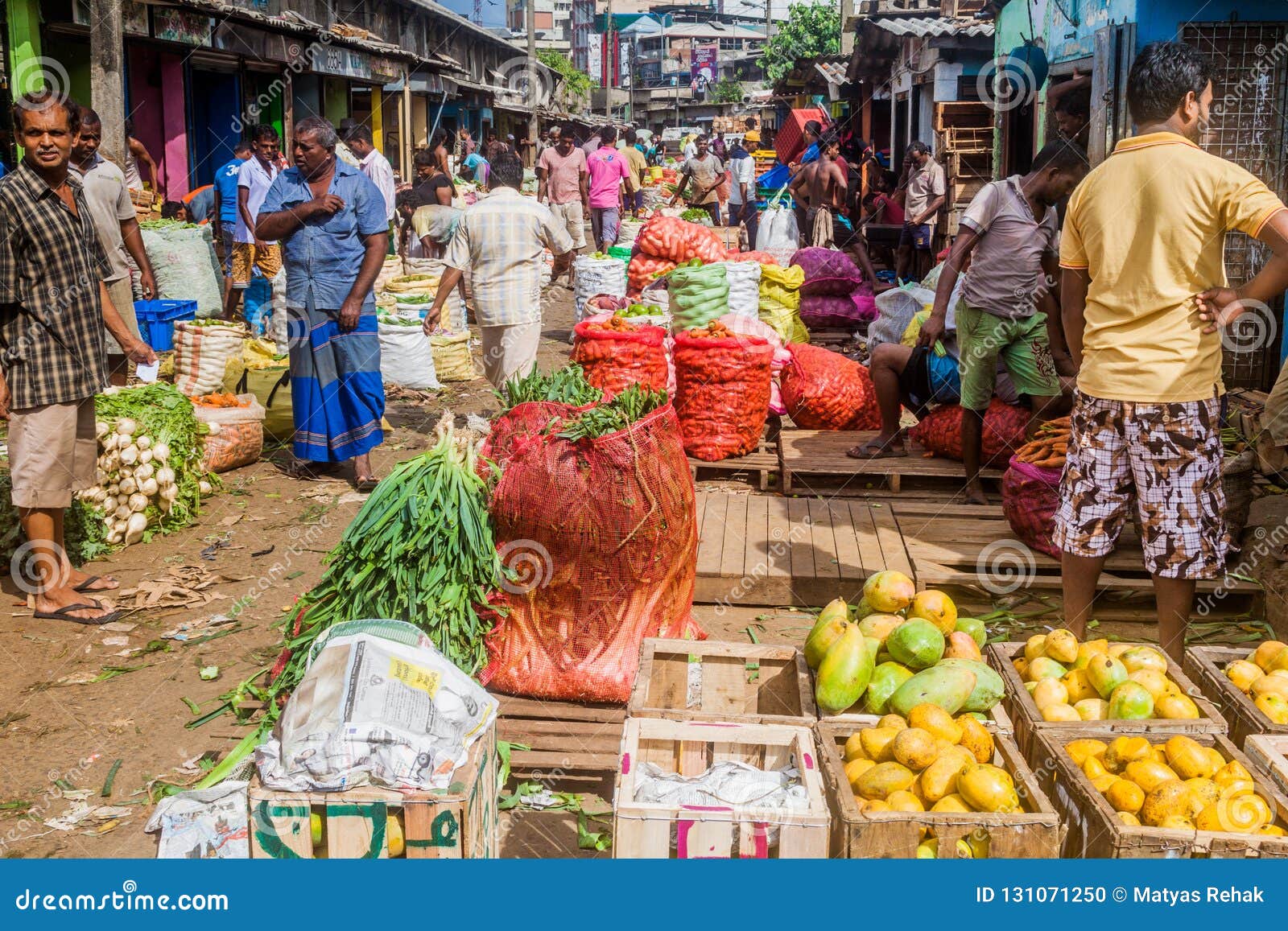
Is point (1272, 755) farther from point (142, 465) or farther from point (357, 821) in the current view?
point (142, 465)

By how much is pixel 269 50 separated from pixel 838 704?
1525cm

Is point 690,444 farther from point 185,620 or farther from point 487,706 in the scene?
point 487,706

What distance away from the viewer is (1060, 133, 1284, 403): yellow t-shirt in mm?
3607

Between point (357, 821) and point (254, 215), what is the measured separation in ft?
32.3

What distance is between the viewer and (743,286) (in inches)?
378

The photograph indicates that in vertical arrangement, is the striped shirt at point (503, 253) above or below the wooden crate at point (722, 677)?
above

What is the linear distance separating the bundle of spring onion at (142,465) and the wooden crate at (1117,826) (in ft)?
16.0

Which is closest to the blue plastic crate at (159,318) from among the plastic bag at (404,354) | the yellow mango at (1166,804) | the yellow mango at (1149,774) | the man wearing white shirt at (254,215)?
the man wearing white shirt at (254,215)

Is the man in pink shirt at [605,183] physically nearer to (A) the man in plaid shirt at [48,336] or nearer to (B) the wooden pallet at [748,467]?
(B) the wooden pallet at [748,467]

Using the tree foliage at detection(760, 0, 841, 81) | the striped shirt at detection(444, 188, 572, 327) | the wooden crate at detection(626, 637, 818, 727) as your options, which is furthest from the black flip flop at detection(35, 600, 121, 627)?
the tree foliage at detection(760, 0, 841, 81)

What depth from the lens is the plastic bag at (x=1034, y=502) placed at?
17.4 feet

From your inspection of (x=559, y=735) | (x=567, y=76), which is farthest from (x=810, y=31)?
(x=559, y=735)

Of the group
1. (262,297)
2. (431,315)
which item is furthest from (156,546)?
(262,297)

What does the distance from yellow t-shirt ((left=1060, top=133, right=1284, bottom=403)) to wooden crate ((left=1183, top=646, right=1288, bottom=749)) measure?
80 centimetres
